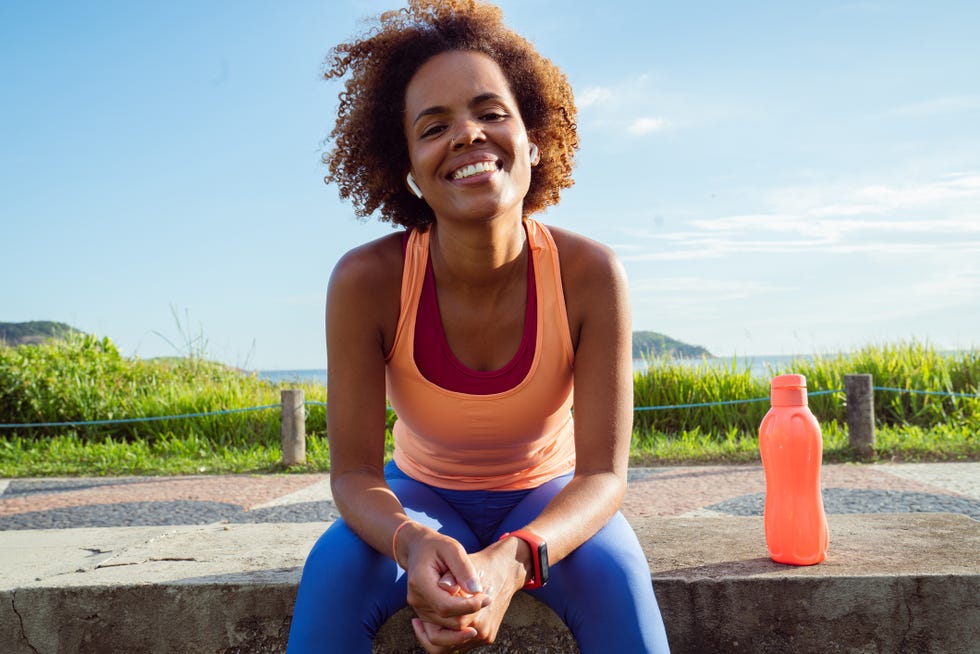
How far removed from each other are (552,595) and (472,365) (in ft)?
1.93

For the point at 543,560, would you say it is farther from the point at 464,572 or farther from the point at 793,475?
the point at 793,475

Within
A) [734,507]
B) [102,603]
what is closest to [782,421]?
[102,603]

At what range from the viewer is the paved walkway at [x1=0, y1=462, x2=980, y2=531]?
4656 millimetres

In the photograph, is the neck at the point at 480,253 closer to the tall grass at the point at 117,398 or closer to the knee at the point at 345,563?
the knee at the point at 345,563

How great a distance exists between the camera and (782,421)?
2.19m

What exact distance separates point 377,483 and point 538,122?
3.60 feet

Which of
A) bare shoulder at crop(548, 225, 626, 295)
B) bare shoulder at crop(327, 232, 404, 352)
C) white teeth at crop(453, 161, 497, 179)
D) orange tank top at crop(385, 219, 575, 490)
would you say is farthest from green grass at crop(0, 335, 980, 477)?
white teeth at crop(453, 161, 497, 179)

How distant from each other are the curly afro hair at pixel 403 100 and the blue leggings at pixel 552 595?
3.32 feet

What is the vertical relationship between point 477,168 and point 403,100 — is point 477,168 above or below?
below

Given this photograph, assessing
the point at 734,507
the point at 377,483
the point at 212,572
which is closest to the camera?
the point at 377,483

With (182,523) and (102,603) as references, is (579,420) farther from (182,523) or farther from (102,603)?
(182,523)

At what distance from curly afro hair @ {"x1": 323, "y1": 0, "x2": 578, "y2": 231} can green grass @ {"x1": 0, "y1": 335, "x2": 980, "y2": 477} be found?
4564mm

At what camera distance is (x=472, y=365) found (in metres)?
2.11

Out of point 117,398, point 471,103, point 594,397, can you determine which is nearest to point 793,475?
point 594,397
